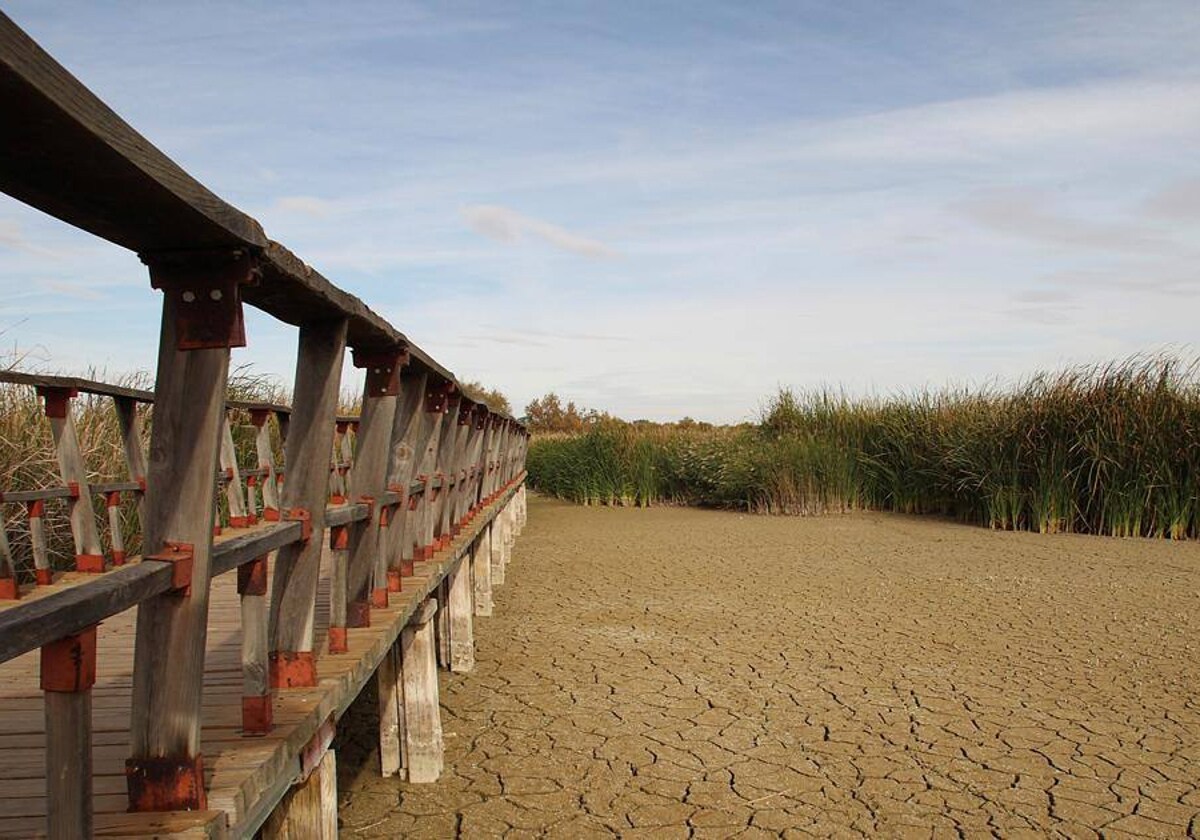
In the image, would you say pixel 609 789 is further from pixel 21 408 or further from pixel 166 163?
pixel 21 408

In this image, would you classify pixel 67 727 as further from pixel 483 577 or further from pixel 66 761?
pixel 483 577

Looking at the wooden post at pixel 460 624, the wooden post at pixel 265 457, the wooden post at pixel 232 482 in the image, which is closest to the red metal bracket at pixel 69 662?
the wooden post at pixel 232 482

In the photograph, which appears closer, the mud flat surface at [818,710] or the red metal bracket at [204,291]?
the red metal bracket at [204,291]

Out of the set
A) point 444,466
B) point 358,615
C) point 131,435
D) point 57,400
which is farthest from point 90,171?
point 444,466

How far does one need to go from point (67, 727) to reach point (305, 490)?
4.47 feet

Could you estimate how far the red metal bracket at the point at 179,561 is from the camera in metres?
2.10

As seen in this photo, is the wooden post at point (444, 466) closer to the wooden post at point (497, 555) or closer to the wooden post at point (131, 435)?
the wooden post at point (131, 435)

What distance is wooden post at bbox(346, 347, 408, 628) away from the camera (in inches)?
159

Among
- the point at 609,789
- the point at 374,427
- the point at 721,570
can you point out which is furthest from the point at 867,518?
the point at 374,427

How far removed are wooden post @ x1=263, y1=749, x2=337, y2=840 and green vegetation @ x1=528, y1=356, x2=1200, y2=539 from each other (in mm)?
14140

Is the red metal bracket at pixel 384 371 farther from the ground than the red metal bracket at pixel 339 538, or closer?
farther from the ground

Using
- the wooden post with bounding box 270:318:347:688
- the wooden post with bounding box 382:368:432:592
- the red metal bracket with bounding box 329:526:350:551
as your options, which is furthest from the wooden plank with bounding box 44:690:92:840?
the wooden post with bounding box 382:368:432:592

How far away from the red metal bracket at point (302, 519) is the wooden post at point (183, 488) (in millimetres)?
788

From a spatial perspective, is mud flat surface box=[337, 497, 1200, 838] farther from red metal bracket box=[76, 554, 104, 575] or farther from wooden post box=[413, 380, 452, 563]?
red metal bracket box=[76, 554, 104, 575]
